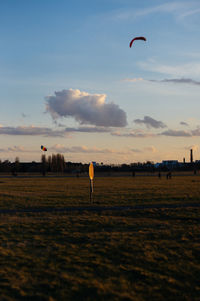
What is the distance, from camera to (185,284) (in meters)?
7.04

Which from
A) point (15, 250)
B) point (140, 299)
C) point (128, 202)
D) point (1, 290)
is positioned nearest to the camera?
point (140, 299)

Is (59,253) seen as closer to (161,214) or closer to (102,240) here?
(102,240)

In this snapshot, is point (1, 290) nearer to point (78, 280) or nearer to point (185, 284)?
point (78, 280)

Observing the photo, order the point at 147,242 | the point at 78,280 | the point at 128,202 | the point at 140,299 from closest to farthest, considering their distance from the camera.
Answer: the point at 140,299, the point at 78,280, the point at 147,242, the point at 128,202

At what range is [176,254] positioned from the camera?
9367mm

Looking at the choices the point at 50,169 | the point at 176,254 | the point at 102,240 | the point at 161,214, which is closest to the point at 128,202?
the point at 161,214

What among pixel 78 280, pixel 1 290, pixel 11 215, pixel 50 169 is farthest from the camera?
pixel 50 169

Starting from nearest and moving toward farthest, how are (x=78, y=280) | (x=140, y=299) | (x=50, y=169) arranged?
(x=140, y=299) < (x=78, y=280) < (x=50, y=169)

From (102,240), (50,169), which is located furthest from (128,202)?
(50,169)

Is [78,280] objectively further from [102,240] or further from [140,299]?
[102,240]

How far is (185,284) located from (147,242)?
3.79 m

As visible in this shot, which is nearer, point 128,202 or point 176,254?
point 176,254

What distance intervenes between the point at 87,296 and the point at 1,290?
1788 millimetres

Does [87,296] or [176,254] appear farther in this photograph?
[176,254]
